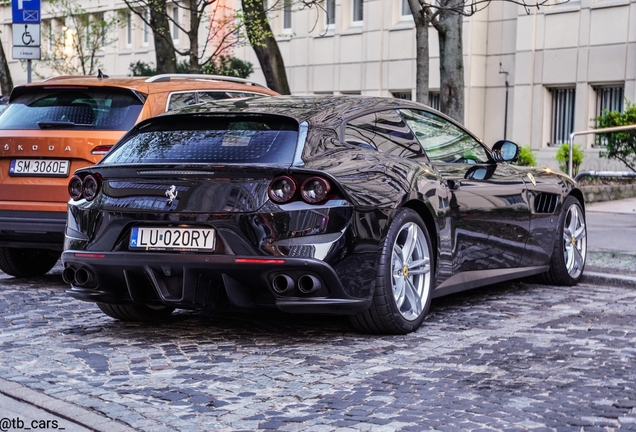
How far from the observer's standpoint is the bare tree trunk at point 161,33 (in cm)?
1992

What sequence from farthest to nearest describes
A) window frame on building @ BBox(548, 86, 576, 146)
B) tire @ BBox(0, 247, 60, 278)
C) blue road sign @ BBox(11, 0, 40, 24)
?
window frame on building @ BBox(548, 86, 576, 146)
blue road sign @ BBox(11, 0, 40, 24)
tire @ BBox(0, 247, 60, 278)

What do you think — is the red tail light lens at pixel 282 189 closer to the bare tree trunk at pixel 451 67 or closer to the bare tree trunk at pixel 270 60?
the bare tree trunk at pixel 451 67

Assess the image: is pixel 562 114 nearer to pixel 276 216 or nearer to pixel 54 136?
pixel 54 136

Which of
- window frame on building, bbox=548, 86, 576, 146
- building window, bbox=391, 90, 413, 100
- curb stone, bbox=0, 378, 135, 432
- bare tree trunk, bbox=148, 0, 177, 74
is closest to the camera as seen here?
curb stone, bbox=0, 378, 135, 432

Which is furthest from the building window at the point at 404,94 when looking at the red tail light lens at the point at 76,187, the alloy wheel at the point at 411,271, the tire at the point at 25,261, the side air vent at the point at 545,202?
the red tail light lens at the point at 76,187

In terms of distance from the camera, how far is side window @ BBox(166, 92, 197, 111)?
31.3 feet

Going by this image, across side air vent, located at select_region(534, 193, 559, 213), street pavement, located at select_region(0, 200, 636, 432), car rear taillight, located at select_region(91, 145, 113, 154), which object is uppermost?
car rear taillight, located at select_region(91, 145, 113, 154)

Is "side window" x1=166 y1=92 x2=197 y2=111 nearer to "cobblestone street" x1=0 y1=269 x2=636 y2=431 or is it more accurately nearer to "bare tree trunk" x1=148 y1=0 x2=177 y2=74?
"cobblestone street" x1=0 y1=269 x2=636 y2=431

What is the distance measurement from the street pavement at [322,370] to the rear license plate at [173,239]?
572 millimetres

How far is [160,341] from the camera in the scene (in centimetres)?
691

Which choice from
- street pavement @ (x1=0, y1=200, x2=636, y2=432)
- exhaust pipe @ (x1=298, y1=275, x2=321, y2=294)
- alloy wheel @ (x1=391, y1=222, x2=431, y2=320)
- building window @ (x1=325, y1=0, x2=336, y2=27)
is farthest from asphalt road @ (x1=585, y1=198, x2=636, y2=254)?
building window @ (x1=325, y1=0, x2=336, y2=27)

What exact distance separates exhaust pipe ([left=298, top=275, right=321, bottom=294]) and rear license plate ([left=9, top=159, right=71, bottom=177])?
3.17 m

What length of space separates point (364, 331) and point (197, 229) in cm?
125

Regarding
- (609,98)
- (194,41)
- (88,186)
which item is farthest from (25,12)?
(609,98)
